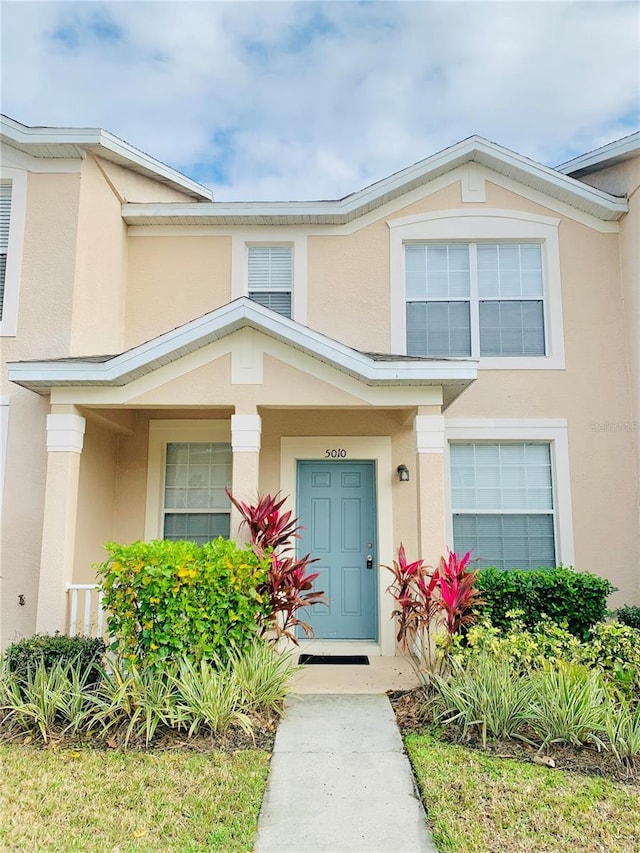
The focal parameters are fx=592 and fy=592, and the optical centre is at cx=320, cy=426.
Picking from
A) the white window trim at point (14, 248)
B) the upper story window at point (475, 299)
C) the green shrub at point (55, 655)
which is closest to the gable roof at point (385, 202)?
the upper story window at point (475, 299)

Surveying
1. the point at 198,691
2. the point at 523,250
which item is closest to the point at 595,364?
the point at 523,250

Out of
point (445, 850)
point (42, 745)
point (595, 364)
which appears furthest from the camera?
point (595, 364)

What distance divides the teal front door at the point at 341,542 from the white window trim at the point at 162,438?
135cm

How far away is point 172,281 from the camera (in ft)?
29.5

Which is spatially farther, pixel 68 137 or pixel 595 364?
pixel 595 364

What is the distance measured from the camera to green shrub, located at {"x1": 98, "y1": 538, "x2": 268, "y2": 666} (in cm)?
538

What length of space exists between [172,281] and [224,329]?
9.11 feet

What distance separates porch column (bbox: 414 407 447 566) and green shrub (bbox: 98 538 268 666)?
2.15 metres

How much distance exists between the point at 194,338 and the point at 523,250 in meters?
5.43

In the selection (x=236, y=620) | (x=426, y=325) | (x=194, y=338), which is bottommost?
(x=236, y=620)

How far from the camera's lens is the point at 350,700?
19.8 ft

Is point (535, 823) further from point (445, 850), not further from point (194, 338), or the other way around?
→ point (194, 338)

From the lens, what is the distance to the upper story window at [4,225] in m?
8.05

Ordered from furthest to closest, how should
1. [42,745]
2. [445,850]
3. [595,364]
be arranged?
1. [595,364]
2. [42,745]
3. [445,850]
